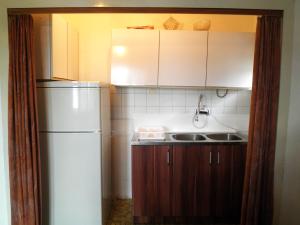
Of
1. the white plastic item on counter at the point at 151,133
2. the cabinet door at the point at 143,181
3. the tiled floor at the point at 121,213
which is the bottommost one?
the tiled floor at the point at 121,213

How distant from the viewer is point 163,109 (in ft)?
9.20

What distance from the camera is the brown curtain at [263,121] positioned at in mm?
1685

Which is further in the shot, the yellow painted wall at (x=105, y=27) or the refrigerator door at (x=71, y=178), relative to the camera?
the yellow painted wall at (x=105, y=27)

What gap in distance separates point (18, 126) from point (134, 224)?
1.67 m

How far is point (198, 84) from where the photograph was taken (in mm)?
2422

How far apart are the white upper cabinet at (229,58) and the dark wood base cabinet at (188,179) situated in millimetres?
782

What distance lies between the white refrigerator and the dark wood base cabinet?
1.48 ft

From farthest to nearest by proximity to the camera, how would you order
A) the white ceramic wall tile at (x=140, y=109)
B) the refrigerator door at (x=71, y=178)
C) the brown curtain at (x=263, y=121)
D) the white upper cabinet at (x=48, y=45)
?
the white ceramic wall tile at (x=140, y=109)
the refrigerator door at (x=71, y=178)
the white upper cabinet at (x=48, y=45)
the brown curtain at (x=263, y=121)

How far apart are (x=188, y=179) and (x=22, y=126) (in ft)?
5.79

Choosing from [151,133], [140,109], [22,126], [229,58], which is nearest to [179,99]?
[140,109]

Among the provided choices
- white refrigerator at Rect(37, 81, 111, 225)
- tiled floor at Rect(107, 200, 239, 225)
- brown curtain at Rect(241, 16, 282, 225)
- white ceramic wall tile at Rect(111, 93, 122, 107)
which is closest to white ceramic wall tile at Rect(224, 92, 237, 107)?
brown curtain at Rect(241, 16, 282, 225)

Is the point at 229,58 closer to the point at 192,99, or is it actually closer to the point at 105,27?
the point at 192,99

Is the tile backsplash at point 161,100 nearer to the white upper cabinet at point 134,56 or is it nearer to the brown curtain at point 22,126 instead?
the white upper cabinet at point 134,56

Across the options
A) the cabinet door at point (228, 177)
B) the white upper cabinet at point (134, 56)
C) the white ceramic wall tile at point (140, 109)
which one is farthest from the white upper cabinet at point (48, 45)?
the cabinet door at point (228, 177)
